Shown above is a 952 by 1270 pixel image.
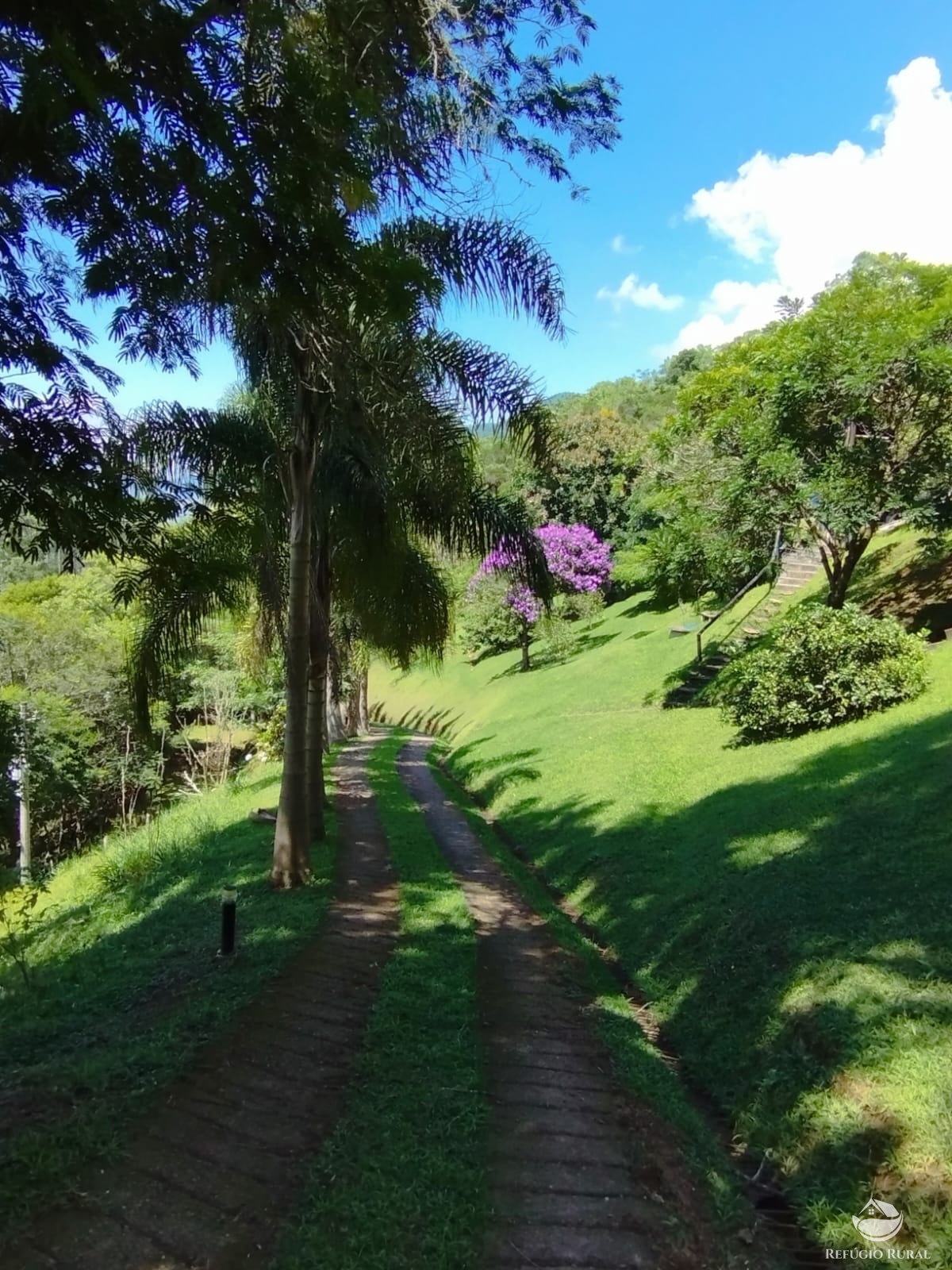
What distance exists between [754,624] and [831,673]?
26.9ft

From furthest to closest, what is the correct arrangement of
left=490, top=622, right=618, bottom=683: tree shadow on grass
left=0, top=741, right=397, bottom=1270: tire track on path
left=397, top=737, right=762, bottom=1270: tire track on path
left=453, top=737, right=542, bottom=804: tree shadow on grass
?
1. left=490, top=622, right=618, bottom=683: tree shadow on grass
2. left=453, top=737, right=542, bottom=804: tree shadow on grass
3. left=397, top=737, right=762, bottom=1270: tire track on path
4. left=0, top=741, right=397, bottom=1270: tire track on path

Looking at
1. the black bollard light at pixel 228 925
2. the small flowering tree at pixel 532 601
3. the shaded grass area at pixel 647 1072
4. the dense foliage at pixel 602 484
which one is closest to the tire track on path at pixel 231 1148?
the black bollard light at pixel 228 925

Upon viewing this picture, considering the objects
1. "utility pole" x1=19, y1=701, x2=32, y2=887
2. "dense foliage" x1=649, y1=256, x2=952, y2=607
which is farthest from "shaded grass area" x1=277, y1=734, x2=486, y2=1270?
"utility pole" x1=19, y1=701, x2=32, y2=887

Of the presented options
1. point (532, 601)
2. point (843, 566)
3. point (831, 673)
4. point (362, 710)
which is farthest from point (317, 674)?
point (362, 710)

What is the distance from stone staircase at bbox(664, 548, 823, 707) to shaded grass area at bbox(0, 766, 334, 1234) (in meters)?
9.06

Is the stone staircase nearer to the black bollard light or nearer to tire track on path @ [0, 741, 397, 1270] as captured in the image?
the black bollard light

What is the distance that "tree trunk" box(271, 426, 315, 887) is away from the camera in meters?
7.97

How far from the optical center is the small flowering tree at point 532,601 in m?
31.8

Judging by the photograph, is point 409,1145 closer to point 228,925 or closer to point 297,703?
point 228,925

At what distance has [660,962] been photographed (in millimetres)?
6359

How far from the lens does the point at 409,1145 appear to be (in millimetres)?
3684

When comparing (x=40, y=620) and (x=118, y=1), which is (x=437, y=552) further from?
(x=40, y=620)

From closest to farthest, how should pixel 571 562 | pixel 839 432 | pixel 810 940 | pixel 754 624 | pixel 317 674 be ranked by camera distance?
pixel 810 940 → pixel 317 674 → pixel 839 432 → pixel 754 624 → pixel 571 562

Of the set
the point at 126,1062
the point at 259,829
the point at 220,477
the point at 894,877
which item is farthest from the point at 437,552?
the point at 126,1062
